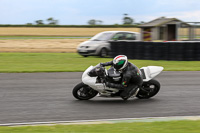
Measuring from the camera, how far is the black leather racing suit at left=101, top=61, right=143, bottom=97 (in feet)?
24.7

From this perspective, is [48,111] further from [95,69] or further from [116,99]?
[116,99]

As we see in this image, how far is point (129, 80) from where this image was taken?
771 centimetres

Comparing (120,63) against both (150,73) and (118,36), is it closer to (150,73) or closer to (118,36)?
(150,73)

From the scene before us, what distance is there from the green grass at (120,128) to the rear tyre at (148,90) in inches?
93.8

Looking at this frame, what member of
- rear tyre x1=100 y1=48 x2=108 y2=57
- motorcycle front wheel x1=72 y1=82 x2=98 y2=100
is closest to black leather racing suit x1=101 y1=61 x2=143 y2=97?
motorcycle front wheel x1=72 y1=82 x2=98 y2=100

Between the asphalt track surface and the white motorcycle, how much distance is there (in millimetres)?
180

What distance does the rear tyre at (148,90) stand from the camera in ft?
26.7

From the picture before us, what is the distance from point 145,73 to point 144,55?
30.0ft

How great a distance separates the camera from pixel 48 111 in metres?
6.96

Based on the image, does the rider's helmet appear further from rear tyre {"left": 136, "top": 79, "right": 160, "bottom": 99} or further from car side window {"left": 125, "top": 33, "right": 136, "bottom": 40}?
car side window {"left": 125, "top": 33, "right": 136, "bottom": 40}

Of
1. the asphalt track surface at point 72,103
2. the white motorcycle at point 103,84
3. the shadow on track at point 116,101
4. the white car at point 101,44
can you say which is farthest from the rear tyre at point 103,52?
the shadow on track at point 116,101

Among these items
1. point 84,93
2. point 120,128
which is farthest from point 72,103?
point 120,128

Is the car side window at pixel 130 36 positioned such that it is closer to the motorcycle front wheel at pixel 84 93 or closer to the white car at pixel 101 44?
the white car at pixel 101 44

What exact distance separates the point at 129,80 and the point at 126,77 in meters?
0.21
